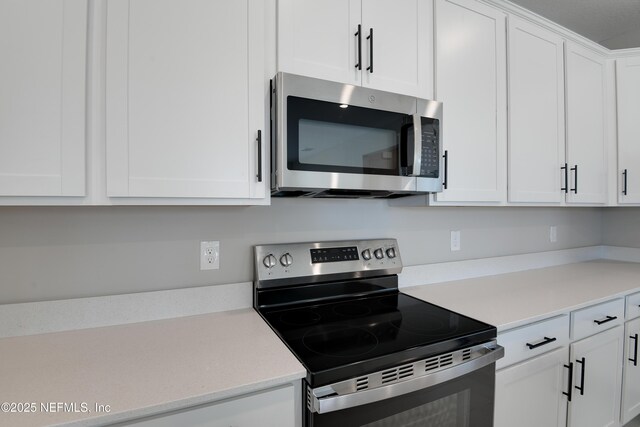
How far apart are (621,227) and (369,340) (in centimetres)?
288

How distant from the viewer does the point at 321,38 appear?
4.02 feet

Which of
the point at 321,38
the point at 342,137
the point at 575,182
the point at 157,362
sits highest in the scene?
the point at 321,38

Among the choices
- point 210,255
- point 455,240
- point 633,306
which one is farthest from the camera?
point 455,240

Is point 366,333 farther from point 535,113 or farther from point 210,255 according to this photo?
point 535,113

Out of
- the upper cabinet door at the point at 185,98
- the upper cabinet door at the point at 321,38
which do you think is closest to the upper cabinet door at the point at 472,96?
the upper cabinet door at the point at 321,38

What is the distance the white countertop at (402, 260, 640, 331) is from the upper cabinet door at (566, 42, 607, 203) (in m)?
0.51

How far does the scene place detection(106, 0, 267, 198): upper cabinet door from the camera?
3.10 ft

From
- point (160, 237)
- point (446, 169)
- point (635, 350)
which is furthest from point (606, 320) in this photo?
point (160, 237)

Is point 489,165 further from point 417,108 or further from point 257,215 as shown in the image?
point 257,215

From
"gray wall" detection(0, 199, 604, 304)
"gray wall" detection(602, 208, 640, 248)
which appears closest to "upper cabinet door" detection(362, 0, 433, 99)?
"gray wall" detection(0, 199, 604, 304)

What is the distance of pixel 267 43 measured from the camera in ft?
3.76

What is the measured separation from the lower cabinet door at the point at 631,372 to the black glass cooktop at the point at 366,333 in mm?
1283

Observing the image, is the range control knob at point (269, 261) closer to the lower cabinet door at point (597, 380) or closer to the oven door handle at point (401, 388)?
the oven door handle at point (401, 388)

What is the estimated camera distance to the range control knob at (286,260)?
1.39 m
